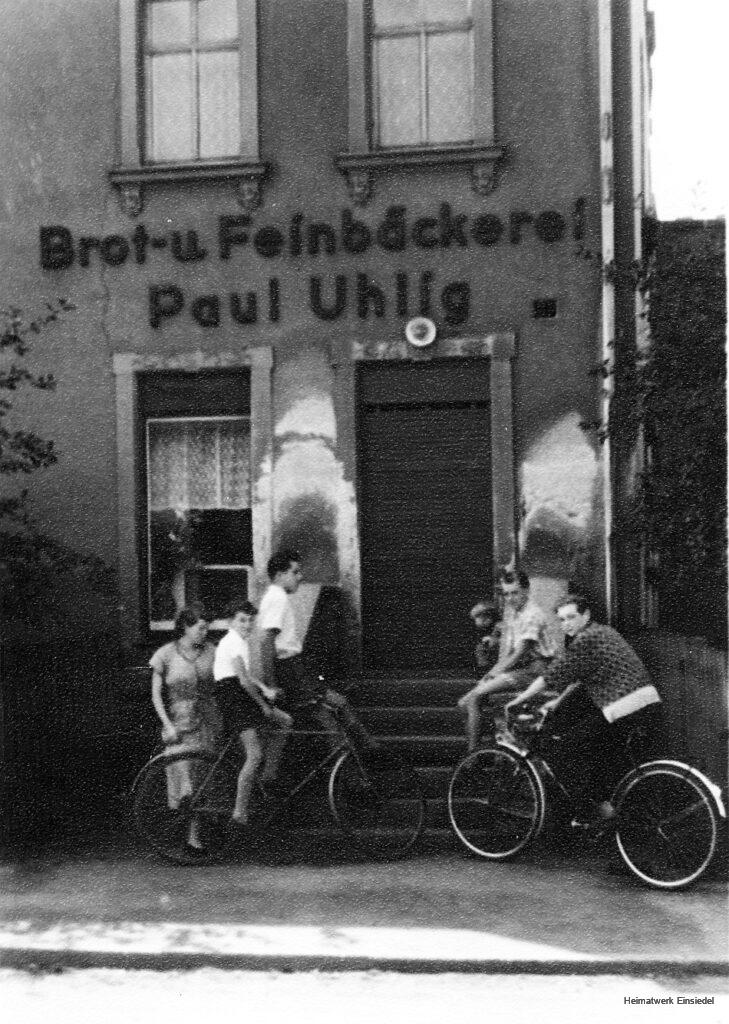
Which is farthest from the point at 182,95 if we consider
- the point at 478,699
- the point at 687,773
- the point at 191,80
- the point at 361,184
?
the point at 687,773

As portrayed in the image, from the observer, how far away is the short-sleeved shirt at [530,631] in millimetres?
9461

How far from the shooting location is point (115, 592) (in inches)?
449

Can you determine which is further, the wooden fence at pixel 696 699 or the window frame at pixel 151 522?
the window frame at pixel 151 522

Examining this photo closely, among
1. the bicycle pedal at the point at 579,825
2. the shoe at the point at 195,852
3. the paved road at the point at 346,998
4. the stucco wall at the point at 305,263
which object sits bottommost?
the paved road at the point at 346,998

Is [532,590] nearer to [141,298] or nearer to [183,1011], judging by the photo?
[141,298]

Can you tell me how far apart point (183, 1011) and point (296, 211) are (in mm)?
7138

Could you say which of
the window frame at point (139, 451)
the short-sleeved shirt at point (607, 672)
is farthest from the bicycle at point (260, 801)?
the window frame at point (139, 451)

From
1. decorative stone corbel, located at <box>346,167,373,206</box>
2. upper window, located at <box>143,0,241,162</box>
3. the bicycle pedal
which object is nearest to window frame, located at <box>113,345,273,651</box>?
decorative stone corbel, located at <box>346,167,373,206</box>

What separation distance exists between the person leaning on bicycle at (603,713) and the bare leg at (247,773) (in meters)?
1.92

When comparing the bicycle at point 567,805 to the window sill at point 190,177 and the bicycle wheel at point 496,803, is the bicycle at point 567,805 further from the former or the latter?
the window sill at point 190,177

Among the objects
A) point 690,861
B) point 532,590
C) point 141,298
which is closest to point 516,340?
point 532,590

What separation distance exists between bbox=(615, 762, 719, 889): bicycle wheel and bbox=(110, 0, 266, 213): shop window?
6067 mm

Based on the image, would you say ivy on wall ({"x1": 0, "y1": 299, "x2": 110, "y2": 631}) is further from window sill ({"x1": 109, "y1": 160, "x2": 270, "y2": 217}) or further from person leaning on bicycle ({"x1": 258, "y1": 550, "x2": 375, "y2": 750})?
person leaning on bicycle ({"x1": 258, "y1": 550, "x2": 375, "y2": 750})

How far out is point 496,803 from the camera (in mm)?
8562
